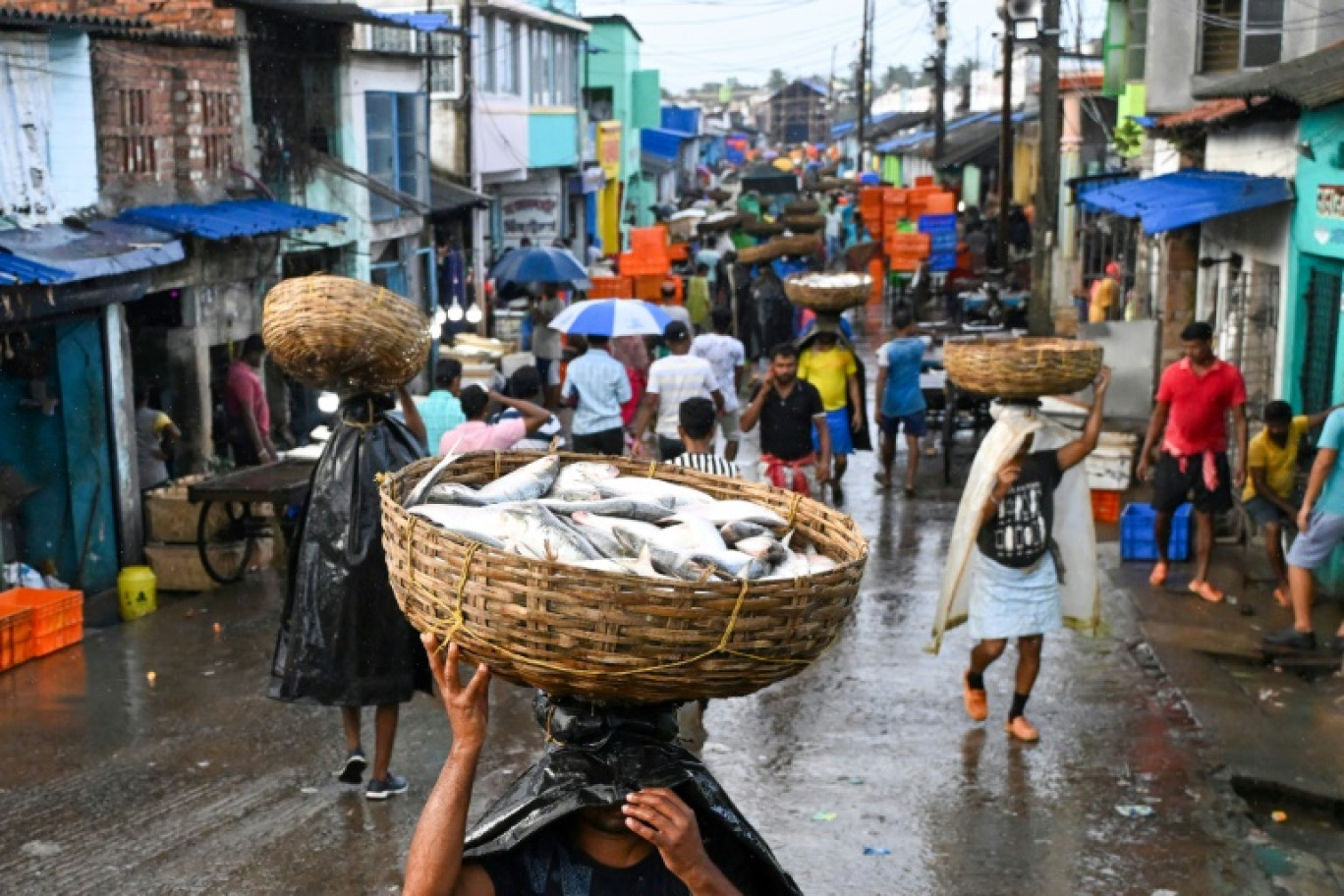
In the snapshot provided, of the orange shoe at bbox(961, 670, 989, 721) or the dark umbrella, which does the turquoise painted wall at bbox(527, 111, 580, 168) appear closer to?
the dark umbrella

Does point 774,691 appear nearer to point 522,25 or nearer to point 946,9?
point 522,25

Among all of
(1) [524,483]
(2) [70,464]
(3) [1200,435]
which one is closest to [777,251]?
(3) [1200,435]

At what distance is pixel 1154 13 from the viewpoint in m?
18.5

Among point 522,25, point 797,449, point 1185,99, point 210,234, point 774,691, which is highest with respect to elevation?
point 522,25

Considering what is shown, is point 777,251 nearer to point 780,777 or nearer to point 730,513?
point 780,777

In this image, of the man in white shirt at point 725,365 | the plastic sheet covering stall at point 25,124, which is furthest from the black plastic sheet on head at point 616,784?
the man in white shirt at point 725,365

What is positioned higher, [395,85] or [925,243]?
[395,85]

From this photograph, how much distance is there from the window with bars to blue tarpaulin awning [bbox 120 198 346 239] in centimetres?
940

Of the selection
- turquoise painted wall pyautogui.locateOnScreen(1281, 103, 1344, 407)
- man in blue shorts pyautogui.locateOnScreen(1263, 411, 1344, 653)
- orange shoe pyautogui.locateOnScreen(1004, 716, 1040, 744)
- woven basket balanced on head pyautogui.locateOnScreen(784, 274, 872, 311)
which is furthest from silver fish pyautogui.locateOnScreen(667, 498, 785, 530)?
woven basket balanced on head pyautogui.locateOnScreen(784, 274, 872, 311)

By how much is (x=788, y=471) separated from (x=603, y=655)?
8.83 meters

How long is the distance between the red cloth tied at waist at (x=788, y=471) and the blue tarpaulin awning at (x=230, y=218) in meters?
4.74

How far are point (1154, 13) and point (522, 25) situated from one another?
1489cm

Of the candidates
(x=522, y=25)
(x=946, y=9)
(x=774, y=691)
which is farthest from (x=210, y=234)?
(x=946, y=9)

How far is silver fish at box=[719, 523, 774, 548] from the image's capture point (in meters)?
3.53
